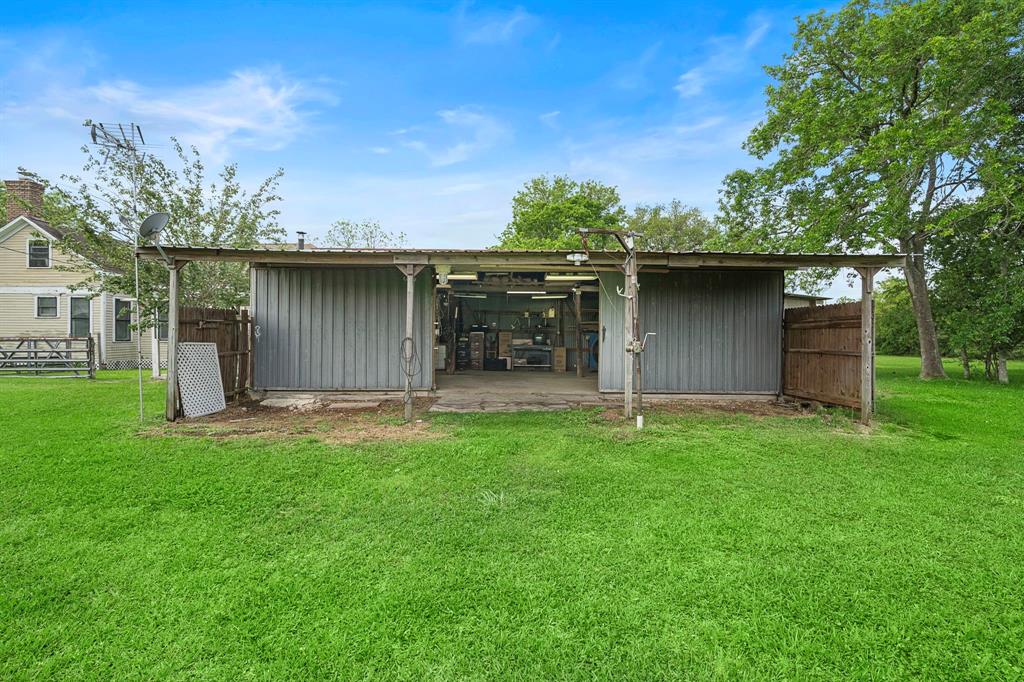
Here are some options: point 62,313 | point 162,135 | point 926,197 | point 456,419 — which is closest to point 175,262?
point 456,419

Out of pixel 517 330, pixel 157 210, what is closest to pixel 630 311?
pixel 517 330

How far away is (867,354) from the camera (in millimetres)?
6199

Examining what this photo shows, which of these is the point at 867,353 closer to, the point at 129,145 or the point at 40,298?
the point at 129,145

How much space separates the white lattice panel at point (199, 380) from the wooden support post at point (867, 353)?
8486mm

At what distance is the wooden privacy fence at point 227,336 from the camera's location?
647cm

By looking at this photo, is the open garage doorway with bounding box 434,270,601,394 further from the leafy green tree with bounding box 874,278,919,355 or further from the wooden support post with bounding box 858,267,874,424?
the leafy green tree with bounding box 874,278,919,355

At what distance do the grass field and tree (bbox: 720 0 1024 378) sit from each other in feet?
26.5

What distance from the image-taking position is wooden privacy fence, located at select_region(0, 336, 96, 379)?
473 inches

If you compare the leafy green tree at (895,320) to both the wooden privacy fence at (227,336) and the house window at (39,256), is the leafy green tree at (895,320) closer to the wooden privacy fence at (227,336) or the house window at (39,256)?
the wooden privacy fence at (227,336)

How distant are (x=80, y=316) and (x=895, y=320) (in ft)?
85.8

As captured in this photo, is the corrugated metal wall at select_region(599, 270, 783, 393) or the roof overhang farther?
the corrugated metal wall at select_region(599, 270, 783, 393)

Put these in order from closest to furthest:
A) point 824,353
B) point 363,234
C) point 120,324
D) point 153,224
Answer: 1. point 153,224
2. point 824,353
3. point 120,324
4. point 363,234

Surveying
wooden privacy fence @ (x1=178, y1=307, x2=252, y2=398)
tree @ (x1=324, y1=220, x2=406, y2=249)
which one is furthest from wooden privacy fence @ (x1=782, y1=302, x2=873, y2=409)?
tree @ (x1=324, y1=220, x2=406, y2=249)

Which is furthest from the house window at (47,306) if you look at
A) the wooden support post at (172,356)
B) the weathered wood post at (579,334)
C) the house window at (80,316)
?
the weathered wood post at (579,334)
